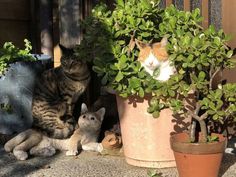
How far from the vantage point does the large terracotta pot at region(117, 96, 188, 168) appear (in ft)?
12.3

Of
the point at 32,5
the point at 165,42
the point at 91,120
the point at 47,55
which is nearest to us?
the point at 165,42

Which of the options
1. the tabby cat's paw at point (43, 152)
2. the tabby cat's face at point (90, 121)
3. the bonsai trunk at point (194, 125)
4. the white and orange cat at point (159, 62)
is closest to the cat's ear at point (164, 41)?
the white and orange cat at point (159, 62)

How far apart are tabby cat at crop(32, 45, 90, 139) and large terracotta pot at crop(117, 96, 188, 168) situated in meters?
0.80

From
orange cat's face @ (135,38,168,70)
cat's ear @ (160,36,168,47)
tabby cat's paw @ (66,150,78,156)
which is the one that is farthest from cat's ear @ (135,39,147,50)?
tabby cat's paw @ (66,150,78,156)

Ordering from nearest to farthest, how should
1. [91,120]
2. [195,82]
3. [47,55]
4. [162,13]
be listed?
[195,82] < [162,13] < [91,120] < [47,55]

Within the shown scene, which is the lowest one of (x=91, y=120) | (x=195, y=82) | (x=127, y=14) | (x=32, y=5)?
(x=91, y=120)

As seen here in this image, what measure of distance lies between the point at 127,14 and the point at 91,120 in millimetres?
1016

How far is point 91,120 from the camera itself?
14.2 ft

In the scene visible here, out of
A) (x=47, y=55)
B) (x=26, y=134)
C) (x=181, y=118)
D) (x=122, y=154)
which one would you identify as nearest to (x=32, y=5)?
(x=47, y=55)

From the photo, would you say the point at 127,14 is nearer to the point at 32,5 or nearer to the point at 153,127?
the point at 153,127

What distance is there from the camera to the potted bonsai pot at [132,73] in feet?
11.8

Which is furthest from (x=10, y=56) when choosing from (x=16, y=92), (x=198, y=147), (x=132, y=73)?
(x=198, y=147)

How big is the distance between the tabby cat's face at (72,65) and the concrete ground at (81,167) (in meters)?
0.73

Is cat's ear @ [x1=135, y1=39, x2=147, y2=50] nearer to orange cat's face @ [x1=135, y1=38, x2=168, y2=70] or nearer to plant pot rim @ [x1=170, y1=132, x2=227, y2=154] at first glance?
orange cat's face @ [x1=135, y1=38, x2=168, y2=70]
